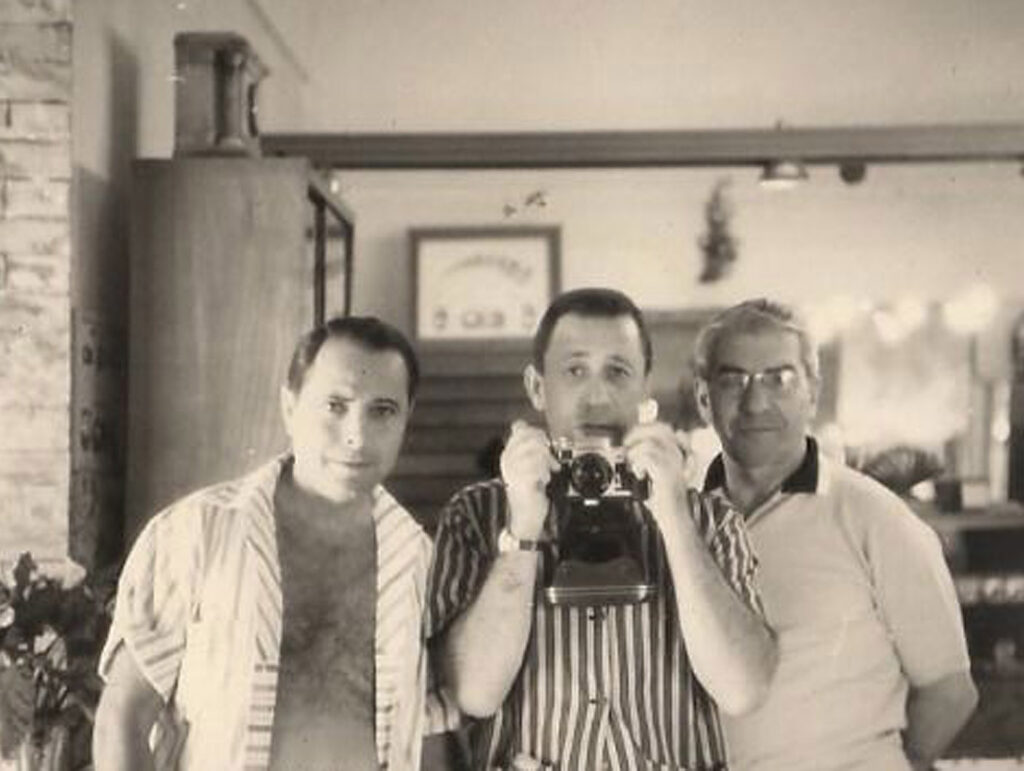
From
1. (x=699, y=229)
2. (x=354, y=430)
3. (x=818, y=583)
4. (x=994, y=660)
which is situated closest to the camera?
A: (x=354, y=430)

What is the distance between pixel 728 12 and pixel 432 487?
5.58 ft

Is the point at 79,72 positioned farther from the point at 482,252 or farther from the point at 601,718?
the point at 482,252

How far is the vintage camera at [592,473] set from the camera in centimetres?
129

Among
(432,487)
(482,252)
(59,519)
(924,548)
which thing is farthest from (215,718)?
(482,252)

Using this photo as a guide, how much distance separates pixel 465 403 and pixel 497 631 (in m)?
3.31

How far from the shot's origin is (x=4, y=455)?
224 centimetres

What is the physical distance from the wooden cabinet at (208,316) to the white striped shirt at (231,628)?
119 cm

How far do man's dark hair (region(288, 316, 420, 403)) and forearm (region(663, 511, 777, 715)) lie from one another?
33 cm

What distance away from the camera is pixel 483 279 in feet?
15.0

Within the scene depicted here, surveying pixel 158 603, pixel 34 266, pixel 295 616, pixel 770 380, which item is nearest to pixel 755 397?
pixel 770 380

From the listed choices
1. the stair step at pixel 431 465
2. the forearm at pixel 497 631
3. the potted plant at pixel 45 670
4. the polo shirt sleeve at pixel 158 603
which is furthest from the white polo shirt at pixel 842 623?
the stair step at pixel 431 465

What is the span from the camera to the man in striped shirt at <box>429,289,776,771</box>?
4.09 ft

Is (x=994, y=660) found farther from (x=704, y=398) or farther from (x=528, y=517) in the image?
(x=528, y=517)

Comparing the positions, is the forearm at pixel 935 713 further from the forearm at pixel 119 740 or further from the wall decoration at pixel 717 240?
the wall decoration at pixel 717 240
